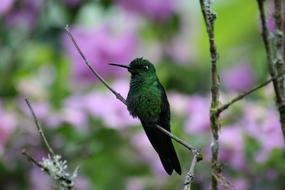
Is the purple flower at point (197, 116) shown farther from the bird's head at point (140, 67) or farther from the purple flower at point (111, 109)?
the bird's head at point (140, 67)

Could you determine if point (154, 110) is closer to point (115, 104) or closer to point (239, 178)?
point (239, 178)

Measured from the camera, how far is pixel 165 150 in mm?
1145

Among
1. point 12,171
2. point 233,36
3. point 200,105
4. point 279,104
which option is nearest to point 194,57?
point 233,36

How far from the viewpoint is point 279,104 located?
1265 mm

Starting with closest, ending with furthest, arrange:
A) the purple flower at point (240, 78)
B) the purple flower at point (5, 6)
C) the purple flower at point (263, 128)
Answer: the purple flower at point (263, 128) → the purple flower at point (5, 6) → the purple flower at point (240, 78)

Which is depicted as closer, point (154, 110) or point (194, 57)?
point (154, 110)

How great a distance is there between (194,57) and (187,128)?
1041 millimetres

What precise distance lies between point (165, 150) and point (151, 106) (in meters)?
0.10

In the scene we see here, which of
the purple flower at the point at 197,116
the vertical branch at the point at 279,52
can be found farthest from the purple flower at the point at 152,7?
the vertical branch at the point at 279,52

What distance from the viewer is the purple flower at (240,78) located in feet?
9.93

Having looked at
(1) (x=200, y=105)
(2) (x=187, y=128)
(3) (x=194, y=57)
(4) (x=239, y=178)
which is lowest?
(4) (x=239, y=178)

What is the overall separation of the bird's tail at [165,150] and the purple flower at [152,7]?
6.61ft

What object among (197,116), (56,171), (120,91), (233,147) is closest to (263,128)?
(233,147)

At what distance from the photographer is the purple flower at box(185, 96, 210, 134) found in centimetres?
246
